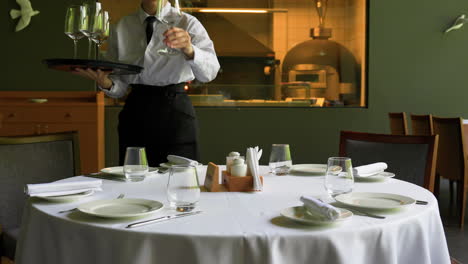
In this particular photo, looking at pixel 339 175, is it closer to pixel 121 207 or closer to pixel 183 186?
pixel 183 186

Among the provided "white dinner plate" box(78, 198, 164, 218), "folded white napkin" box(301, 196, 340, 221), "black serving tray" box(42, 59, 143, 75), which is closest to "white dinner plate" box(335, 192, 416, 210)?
"folded white napkin" box(301, 196, 340, 221)

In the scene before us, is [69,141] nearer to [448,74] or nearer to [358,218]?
[358,218]

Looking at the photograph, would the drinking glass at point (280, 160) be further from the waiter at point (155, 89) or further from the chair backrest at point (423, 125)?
the chair backrest at point (423, 125)

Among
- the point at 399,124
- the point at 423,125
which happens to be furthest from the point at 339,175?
the point at 399,124

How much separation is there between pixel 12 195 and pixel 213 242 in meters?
1.36

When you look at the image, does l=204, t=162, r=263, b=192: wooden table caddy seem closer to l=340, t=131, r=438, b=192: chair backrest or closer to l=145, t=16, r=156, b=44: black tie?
l=340, t=131, r=438, b=192: chair backrest

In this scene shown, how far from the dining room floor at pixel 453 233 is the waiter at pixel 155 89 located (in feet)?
6.24

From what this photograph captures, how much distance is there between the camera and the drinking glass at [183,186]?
1230 mm

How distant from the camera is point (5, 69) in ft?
17.0

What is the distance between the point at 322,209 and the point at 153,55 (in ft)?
5.67

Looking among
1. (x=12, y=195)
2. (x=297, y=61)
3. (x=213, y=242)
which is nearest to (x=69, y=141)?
(x=12, y=195)

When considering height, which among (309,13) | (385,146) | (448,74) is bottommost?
(385,146)

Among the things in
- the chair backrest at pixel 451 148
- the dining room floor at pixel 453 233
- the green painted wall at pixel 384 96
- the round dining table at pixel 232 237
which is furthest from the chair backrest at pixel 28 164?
the green painted wall at pixel 384 96

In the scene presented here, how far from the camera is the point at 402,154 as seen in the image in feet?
6.97
